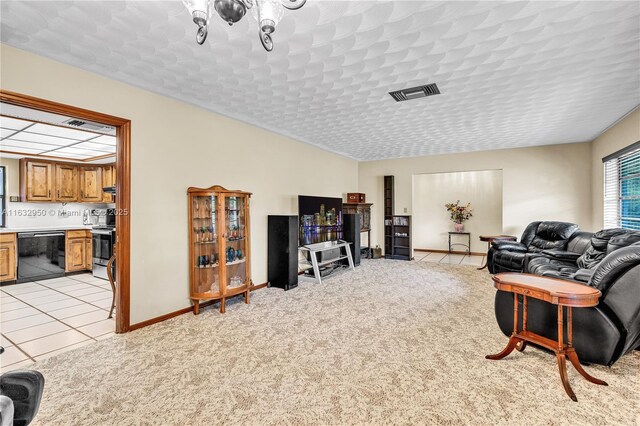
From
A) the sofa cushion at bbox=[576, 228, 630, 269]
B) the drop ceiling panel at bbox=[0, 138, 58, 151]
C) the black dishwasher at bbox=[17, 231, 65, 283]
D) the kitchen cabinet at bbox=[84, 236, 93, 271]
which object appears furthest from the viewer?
the kitchen cabinet at bbox=[84, 236, 93, 271]

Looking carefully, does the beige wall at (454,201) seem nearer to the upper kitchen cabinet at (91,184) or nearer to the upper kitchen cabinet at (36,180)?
the upper kitchen cabinet at (91,184)

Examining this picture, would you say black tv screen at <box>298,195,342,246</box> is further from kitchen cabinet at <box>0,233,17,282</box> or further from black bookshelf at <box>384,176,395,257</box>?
kitchen cabinet at <box>0,233,17,282</box>

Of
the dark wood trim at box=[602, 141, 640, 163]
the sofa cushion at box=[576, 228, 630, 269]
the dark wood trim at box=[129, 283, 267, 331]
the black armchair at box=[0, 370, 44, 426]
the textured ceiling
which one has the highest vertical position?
the textured ceiling

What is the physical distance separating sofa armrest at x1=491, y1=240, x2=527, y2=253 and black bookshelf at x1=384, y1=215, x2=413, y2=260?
217cm

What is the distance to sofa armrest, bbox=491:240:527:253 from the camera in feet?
17.2

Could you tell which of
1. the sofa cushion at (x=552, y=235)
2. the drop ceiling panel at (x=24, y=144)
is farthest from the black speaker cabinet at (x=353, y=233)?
the drop ceiling panel at (x=24, y=144)

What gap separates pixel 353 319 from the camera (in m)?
3.40

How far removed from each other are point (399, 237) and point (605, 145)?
4.20 meters

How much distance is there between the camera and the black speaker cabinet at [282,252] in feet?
15.4

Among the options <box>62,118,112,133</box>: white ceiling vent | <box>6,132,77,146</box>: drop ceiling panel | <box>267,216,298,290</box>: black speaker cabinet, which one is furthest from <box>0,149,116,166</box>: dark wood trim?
<box>267,216,298,290</box>: black speaker cabinet

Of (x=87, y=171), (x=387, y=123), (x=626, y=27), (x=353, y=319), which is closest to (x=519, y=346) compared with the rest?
(x=353, y=319)

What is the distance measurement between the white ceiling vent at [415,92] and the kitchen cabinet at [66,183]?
253 inches

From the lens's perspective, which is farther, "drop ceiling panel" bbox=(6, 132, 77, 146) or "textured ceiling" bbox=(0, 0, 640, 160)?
"drop ceiling panel" bbox=(6, 132, 77, 146)

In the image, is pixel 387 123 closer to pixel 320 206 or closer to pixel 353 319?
pixel 320 206
